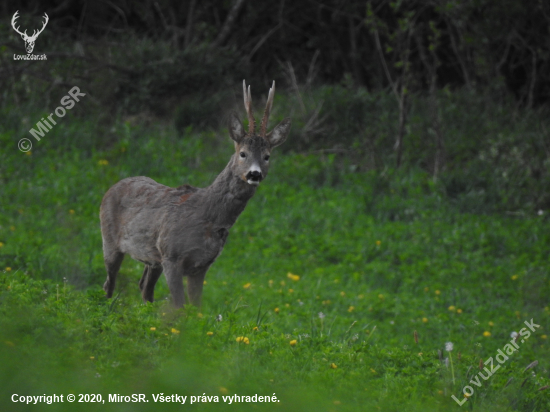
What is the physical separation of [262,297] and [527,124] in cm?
943

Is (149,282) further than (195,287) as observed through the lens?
Yes

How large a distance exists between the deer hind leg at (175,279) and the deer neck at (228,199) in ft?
1.50

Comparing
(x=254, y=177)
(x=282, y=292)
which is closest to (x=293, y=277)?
(x=282, y=292)

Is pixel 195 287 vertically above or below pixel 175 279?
below

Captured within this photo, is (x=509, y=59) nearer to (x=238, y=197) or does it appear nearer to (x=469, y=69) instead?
(x=469, y=69)

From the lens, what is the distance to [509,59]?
19016 millimetres

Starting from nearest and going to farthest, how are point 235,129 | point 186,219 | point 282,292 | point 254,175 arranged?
point 254,175 → point 235,129 → point 186,219 → point 282,292

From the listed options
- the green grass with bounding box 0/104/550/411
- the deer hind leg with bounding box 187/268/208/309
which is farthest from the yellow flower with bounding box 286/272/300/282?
the deer hind leg with bounding box 187/268/208/309

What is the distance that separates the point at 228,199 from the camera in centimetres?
577

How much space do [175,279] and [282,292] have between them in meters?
3.67

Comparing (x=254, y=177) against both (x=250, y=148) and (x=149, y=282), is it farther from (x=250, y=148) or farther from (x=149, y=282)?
(x=149, y=282)

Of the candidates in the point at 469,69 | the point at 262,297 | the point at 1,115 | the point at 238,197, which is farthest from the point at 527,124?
the point at 238,197

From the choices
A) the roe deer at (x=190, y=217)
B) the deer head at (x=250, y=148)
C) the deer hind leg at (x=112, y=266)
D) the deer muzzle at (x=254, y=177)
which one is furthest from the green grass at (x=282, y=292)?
the deer head at (x=250, y=148)

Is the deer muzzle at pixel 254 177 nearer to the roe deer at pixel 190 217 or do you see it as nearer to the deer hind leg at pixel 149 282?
the roe deer at pixel 190 217
